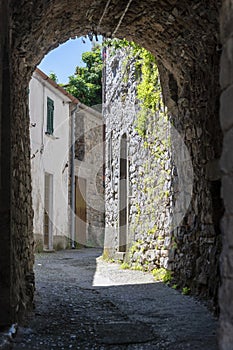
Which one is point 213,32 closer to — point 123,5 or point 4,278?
point 123,5

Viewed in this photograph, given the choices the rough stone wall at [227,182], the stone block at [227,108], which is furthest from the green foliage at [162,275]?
the stone block at [227,108]

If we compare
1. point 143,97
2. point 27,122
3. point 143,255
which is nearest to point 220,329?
point 27,122

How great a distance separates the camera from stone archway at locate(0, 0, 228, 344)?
3.70 m

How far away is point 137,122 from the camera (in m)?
8.73

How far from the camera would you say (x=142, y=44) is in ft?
19.7

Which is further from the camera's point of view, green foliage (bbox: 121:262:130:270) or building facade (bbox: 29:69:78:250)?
building facade (bbox: 29:69:78:250)

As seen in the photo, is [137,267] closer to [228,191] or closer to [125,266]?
[125,266]

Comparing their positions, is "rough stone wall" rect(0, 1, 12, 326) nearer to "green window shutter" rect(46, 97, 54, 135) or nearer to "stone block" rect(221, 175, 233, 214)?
"stone block" rect(221, 175, 233, 214)

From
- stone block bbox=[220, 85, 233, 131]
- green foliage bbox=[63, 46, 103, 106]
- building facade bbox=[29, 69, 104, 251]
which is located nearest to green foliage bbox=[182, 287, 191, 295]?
stone block bbox=[220, 85, 233, 131]

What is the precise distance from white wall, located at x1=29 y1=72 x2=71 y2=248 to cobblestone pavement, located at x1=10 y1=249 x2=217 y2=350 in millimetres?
5892

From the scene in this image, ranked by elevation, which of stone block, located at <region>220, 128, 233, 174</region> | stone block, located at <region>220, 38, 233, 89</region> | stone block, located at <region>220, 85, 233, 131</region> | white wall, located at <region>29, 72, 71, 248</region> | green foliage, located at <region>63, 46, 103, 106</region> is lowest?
stone block, located at <region>220, 128, 233, 174</region>

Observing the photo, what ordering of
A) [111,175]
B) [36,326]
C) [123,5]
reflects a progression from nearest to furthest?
[36,326] < [123,5] < [111,175]

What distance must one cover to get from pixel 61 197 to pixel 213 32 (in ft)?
36.1

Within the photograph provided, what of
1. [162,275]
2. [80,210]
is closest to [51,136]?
[80,210]
